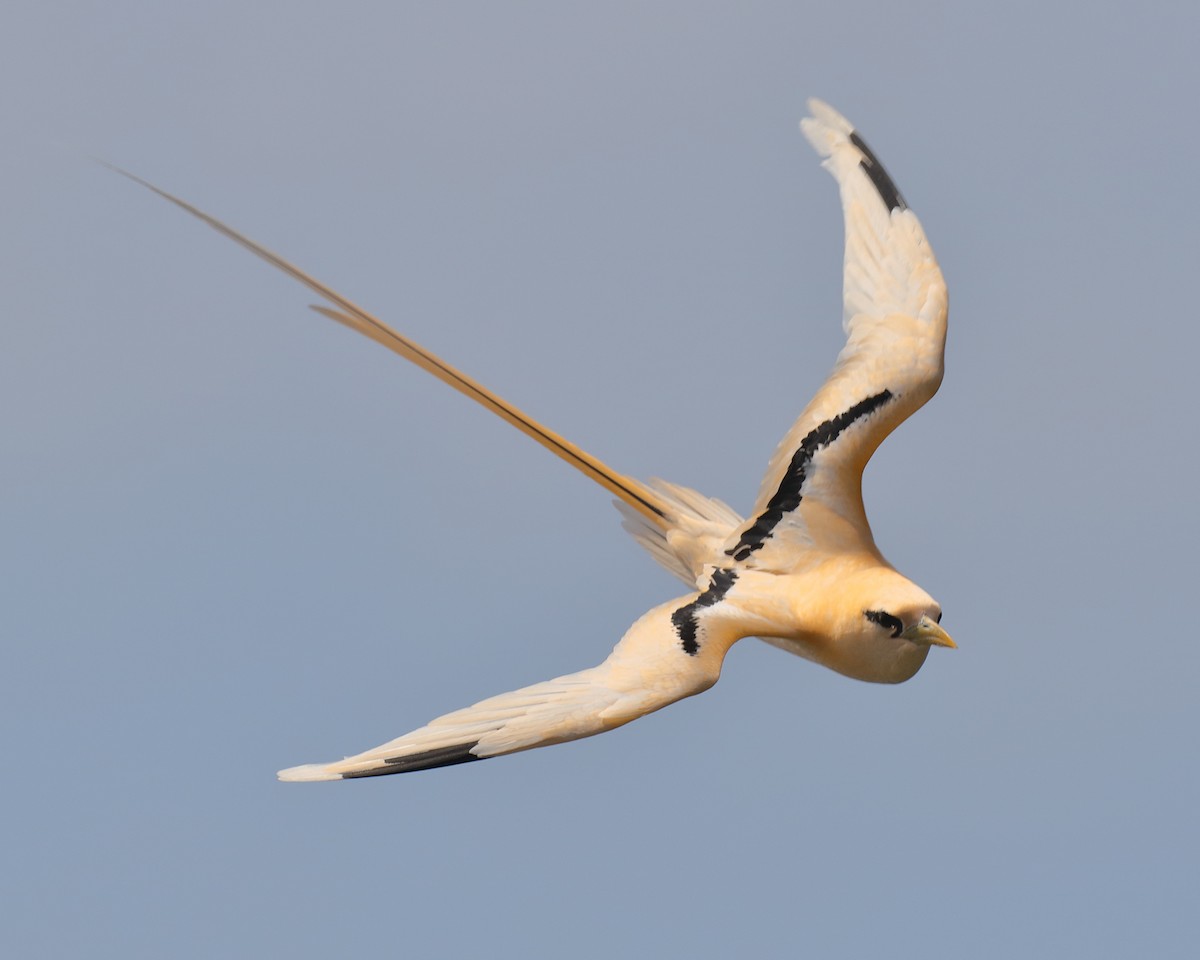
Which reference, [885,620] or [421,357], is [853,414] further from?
[421,357]

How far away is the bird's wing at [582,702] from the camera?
603 inches

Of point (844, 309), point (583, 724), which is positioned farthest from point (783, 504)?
point (583, 724)

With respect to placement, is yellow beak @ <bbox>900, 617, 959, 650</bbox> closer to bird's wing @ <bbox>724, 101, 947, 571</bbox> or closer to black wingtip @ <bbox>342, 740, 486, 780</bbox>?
bird's wing @ <bbox>724, 101, 947, 571</bbox>

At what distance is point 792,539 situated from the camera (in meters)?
17.8

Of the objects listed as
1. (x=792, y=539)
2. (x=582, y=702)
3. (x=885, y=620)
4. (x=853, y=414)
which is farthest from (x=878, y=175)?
(x=582, y=702)

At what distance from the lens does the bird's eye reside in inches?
656

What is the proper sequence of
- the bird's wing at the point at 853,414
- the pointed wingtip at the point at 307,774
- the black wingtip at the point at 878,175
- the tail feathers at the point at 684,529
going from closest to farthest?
the pointed wingtip at the point at 307,774 → the bird's wing at the point at 853,414 → the tail feathers at the point at 684,529 → the black wingtip at the point at 878,175

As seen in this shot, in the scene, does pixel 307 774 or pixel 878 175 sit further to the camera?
pixel 878 175

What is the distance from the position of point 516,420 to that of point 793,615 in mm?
2966

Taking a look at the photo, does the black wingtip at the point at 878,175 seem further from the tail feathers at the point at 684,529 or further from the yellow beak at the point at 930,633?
the yellow beak at the point at 930,633

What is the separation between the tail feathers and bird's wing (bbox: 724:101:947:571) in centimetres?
38

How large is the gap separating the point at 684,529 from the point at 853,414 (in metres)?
1.94

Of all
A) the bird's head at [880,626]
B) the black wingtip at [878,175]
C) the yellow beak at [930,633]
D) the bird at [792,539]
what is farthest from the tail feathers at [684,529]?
the black wingtip at [878,175]

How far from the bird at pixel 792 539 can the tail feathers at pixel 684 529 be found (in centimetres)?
2
